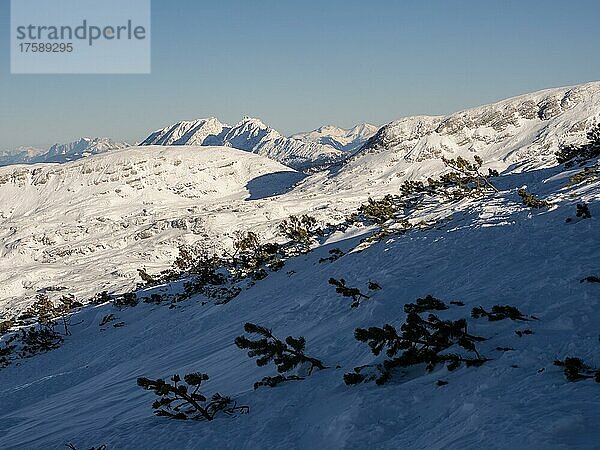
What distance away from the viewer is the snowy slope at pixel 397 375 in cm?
323

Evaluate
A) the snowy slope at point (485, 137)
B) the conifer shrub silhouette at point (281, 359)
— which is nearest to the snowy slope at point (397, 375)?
the conifer shrub silhouette at point (281, 359)

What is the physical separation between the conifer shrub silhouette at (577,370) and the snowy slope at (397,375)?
0.32ft

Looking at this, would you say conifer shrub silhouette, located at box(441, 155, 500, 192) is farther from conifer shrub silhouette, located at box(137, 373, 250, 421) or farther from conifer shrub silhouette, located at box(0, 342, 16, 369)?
conifer shrub silhouette, located at box(0, 342, 16, 369)

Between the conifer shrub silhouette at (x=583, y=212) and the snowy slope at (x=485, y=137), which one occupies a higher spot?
the snowy slope at (x=485, y=137)

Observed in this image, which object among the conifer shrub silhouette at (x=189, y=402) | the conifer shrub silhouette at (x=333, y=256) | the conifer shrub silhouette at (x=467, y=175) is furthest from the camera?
the conifer shrub silhouette at (x=467, y=175)

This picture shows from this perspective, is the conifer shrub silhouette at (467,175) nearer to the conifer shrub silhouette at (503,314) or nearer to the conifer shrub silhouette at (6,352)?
the conifer shrub silhouette at (503,314)

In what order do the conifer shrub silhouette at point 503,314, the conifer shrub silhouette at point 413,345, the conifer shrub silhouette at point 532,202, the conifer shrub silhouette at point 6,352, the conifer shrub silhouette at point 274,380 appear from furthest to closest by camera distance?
the conifer shrub silhouette at point 6,352, the conifer shrub silhouette at point 532,202, the conifer shrub silhouette at point 274,380, the conifer shrub silhouette at point 503,314, the conifer shrub silhouette at point 413,345

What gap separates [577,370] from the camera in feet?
10.8

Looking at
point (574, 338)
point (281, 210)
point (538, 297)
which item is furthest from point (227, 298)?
point (281, 210)

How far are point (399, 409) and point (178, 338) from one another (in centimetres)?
868

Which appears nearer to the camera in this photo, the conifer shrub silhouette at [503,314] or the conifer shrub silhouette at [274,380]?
the conifer shrub silhouette at [503,314]

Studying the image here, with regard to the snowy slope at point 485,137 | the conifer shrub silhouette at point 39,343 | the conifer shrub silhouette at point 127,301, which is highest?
the snowy slope at point 485,137

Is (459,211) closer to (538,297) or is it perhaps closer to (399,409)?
(538,297)

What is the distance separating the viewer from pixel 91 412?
20.7 feet
